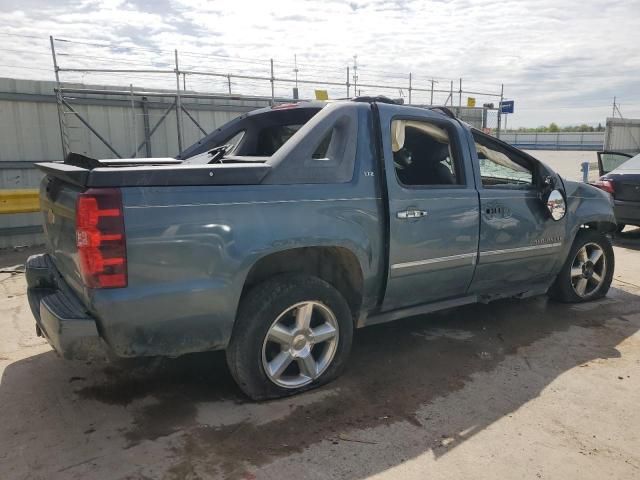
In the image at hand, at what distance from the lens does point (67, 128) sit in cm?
936

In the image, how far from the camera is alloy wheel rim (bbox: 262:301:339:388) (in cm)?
310

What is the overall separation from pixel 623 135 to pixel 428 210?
19.6m

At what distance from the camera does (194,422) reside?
9.61 feet

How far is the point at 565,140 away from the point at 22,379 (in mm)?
66570

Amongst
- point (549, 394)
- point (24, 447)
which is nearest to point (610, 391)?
point (549, 394)

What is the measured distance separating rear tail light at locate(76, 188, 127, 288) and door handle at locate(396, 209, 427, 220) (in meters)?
1.73

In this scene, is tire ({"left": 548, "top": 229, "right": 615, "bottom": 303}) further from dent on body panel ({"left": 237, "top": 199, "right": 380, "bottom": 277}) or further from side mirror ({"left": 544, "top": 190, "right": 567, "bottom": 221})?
dent on body panel ({"left": 237, "top": 199, "right": 380, "bottom": 277})

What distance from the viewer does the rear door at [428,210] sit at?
3.43 m

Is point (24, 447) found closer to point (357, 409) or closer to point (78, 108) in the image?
point (357, 409)

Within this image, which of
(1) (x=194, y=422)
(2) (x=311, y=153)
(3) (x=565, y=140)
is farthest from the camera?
(3) (x=565, y=140)

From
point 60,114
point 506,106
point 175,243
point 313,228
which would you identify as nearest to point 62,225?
point 175,243

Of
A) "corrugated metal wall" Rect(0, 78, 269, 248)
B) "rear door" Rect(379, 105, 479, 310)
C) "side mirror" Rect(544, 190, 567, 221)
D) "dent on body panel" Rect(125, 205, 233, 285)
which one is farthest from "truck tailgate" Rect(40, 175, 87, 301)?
"corrugated metal wall" Rect(0, 78, 269, 248)

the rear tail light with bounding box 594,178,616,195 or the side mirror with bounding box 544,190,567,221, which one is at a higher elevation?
the side mirror with bounding box 544,190,567,221

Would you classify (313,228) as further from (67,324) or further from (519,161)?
(519,161)
